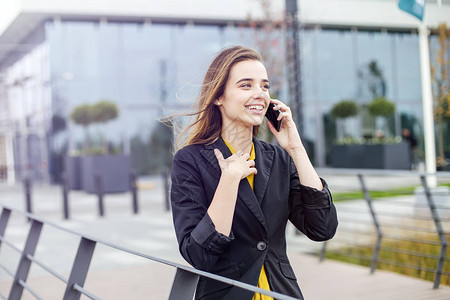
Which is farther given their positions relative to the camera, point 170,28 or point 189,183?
point 170,28

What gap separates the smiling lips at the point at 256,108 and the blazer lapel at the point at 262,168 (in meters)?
0.16

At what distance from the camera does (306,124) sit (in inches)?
837

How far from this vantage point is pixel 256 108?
6.00 ft

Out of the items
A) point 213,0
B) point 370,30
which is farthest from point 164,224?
point 370,30

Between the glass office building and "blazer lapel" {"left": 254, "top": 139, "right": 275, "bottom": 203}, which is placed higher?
the glass office building

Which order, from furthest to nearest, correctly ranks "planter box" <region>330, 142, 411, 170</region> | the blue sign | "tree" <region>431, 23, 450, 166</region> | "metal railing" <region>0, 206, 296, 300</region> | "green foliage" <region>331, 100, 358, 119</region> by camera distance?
"green foliage" <region>331, 100, 358, 119</region> → "planter box" <region>330, 142, 411, 170</region> → "tree" <region>431, 23, 450, 166</region> → the blue sign → "metal railing" <region>0, 206, 296, 300</region>

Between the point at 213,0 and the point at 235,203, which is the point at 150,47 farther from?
the point at 235,203

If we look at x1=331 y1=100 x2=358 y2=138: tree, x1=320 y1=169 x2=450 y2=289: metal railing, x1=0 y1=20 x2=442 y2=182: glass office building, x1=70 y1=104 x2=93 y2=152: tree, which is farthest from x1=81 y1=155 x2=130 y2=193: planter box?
x1=320 y1=169 x2=450 y2=289: metal railing

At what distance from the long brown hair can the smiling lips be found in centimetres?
13

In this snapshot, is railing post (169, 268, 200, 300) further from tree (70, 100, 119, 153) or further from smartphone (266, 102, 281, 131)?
tree (70, 100, 119, 153)

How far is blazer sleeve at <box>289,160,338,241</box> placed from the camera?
1.84 meters

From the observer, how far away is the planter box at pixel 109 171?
50.6 ft

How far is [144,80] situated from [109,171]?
17.0ft

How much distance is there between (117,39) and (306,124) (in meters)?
7.74
